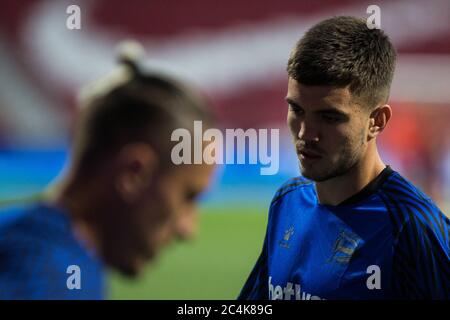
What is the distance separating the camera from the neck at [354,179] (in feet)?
4.04

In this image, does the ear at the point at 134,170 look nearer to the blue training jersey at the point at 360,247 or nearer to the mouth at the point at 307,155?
the blue training jersey at the point at 360,247

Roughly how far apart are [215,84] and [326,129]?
1.02 metres

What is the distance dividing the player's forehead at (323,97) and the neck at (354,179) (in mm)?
125

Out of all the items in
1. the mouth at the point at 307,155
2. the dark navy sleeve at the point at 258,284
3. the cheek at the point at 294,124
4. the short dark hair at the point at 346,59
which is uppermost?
the short dark hair at the point at 346,59

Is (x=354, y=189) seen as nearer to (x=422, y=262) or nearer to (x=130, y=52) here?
(x=422, y=262)

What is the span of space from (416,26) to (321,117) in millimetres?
1180

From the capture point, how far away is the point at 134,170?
1.86 metres

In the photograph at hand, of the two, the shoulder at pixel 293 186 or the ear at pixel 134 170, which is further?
the ear at pixel 134 170

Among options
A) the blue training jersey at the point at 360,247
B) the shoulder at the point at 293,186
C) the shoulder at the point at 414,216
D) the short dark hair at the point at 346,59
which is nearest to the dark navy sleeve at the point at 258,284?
the blue training jersey at the point at 360,247

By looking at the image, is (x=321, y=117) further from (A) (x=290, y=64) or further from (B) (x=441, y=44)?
(B) (x=441, y=44)


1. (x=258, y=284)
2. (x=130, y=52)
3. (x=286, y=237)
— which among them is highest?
(x=130, y=52)

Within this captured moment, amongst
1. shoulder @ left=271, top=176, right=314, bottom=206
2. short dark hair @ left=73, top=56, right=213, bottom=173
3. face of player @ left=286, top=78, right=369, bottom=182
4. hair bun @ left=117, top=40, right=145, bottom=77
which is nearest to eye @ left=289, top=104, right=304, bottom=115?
face of player @ left=286, top=78, right=369, bottom=182

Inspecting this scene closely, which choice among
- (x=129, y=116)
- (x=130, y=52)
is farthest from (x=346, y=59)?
(x=130, y=52)
